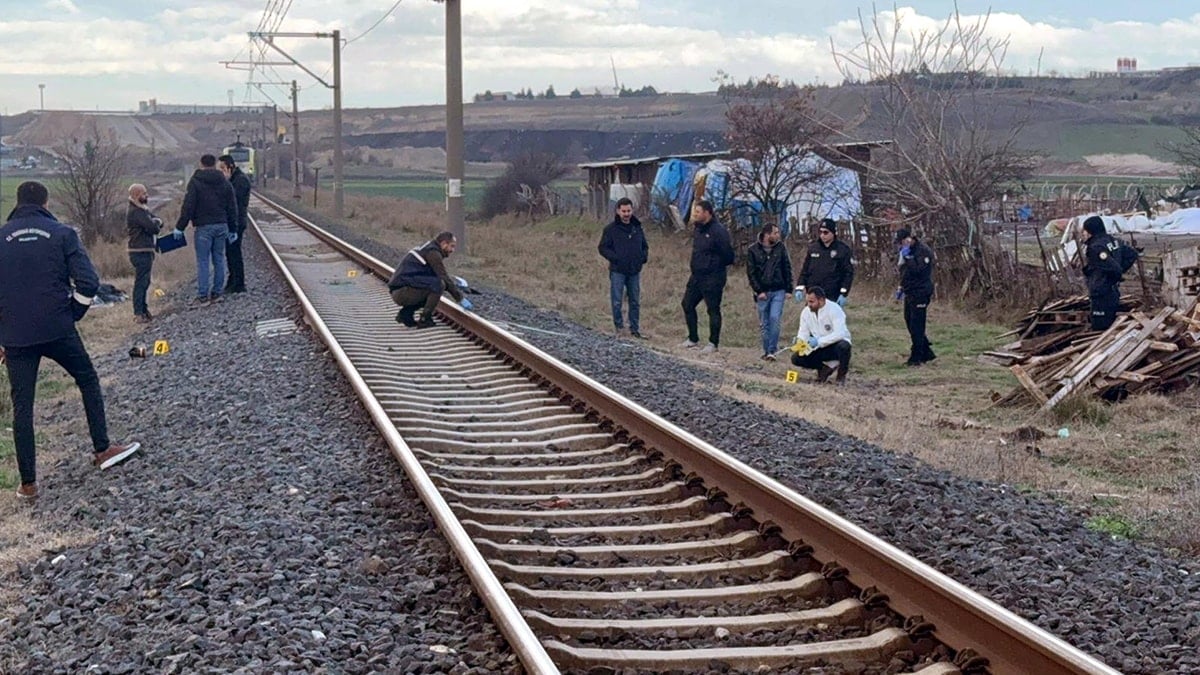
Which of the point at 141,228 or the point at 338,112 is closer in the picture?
the point at 141,228

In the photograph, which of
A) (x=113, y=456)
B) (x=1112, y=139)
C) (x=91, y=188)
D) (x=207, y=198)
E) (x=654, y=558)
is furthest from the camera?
(x=1112, y=139)

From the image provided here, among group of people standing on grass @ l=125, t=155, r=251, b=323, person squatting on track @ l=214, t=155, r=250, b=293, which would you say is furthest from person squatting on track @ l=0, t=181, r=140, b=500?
person squatting on track @ l=214, t=155, r=250, b=293

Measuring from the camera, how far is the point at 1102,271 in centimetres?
1459

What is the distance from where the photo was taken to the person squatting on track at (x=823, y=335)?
13953mm

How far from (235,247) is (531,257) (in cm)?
1581

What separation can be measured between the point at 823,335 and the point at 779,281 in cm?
177

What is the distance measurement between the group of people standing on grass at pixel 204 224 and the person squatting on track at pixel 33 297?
813 centimetres

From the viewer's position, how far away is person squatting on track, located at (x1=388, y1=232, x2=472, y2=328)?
14.9 m

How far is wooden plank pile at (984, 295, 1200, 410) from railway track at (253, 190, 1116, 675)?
17.3ft

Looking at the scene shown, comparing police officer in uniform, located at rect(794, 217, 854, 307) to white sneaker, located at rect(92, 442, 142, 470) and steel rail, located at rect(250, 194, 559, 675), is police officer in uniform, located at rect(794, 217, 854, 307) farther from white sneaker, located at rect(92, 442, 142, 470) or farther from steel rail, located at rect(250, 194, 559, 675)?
white sneaker, located at rect(92, 442, 142, 470)

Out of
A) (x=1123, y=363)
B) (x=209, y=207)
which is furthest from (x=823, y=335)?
(x=209, y=207)

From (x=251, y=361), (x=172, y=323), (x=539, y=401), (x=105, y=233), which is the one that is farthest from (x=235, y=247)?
(x=105, y=233)

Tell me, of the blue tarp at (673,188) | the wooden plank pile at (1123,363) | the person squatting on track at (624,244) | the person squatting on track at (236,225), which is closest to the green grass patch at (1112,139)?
the blue tarp at (673,188)

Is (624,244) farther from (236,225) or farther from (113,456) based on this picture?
(113,456)
